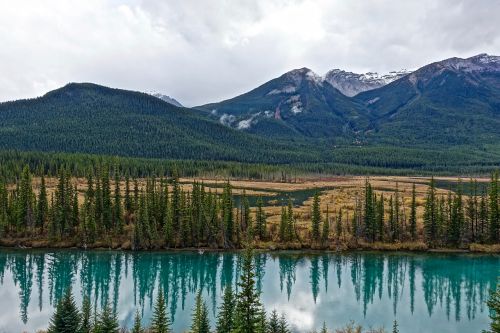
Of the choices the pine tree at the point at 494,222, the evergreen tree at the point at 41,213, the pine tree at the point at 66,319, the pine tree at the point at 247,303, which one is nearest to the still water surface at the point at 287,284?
the pine tree at the point at 494,222

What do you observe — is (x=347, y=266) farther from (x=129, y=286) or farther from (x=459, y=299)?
(x=129, y=286)

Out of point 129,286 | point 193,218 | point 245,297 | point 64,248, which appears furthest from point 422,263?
point 64,248

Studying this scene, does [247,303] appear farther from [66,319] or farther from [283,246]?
[283,246]

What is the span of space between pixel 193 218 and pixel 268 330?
58.8 metres

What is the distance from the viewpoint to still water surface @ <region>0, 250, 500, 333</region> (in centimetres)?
6181

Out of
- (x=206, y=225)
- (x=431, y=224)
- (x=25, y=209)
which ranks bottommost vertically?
(x=206, y=225)

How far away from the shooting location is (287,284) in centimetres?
7606

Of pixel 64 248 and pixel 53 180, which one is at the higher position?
pixel 53 180

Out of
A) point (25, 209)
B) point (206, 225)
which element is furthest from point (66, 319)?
point (25, 209)

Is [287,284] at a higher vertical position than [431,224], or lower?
lower

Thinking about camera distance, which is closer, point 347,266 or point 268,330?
point 268,330

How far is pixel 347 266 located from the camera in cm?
8512

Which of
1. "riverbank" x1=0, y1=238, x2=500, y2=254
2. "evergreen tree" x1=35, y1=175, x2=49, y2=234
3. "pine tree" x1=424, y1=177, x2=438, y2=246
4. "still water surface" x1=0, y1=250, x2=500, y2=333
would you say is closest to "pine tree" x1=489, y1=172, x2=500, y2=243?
"riverbank" x1=0, y1=238, x2=500, y2=254

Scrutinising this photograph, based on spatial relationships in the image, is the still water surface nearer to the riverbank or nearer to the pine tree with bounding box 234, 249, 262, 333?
the riverbank
